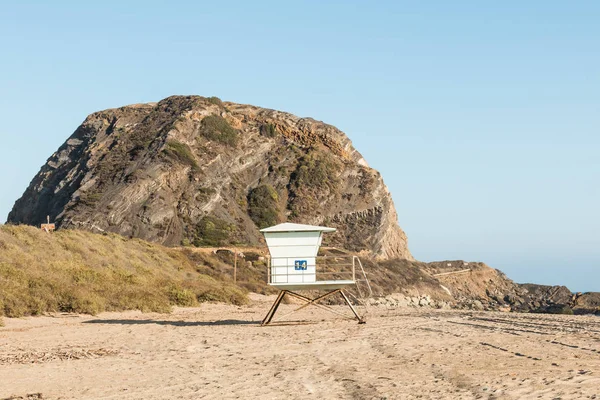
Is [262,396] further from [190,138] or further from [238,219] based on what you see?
[190,138]

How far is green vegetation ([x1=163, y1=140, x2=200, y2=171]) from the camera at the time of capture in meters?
75.6

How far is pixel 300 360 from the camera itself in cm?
1603

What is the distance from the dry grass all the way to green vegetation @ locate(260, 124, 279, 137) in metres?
42.0

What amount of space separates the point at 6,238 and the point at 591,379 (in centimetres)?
2697

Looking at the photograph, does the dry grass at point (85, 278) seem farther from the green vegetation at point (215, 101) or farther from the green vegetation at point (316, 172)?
the green vegetation at point (215, 101)

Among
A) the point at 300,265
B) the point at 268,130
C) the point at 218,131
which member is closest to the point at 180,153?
the point at 218,131

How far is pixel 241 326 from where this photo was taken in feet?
79.7

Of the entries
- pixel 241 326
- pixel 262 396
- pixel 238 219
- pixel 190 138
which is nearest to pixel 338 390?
pixel 262 396

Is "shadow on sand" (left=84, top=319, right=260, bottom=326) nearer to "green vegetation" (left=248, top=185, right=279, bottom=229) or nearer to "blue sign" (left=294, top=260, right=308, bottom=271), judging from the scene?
"blue sign" (left=294, top=260, right=308, bottom=271)

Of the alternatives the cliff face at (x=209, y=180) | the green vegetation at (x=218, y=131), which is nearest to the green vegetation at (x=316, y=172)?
the cliff face at (x=209, y=180)

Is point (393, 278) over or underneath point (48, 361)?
over

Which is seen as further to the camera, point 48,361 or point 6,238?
Answer: point 6,238

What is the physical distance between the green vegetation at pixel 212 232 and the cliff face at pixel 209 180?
104 mm

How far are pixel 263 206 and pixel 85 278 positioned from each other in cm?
4555
